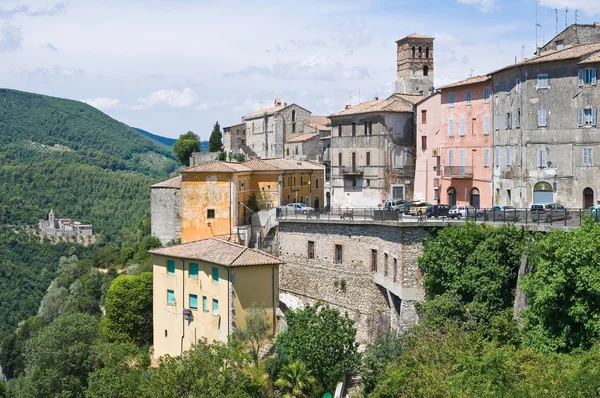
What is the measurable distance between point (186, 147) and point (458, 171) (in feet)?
174

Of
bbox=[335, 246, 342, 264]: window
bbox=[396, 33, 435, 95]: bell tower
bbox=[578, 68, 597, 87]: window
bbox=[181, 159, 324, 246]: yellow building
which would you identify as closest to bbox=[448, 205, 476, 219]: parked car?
bbox=[335, 246, 342, 264]: window

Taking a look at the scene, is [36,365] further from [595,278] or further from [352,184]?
[595,278]

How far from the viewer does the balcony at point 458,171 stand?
160ft

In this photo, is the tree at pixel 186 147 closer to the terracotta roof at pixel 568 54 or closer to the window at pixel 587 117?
the terracotta roof at pixel 568 54

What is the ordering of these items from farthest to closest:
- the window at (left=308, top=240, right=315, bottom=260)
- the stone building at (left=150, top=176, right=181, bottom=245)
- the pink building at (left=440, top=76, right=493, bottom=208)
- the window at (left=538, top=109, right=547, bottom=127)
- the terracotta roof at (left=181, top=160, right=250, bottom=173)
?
1. the stone building at (left=150, top=176, right=181, bottom=245)
2. the terracotta roof at (left=181, top=160, right=250, bottom=173)
3. the pink building at (left=440, top=76, right=493, bottom=208)
4. the window at (left=308, top=240, right=315, bottom=260)
5. the window at (left=538, top=109, right=547, bottom=127)

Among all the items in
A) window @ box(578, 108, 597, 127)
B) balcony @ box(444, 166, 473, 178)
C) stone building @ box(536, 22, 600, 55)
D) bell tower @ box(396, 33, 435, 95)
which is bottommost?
balcony @ box(444, 166, 473, 178)

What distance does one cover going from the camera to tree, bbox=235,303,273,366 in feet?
118

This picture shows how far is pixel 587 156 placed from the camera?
129 ft

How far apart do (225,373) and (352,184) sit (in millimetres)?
28949

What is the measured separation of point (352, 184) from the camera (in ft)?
188

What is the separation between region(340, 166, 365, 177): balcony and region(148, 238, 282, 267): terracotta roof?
15749mm

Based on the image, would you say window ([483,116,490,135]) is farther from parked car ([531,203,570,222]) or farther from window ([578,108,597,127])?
parked car ([531,203,570,222])

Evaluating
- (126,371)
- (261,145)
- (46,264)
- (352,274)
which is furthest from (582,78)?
(46,264)

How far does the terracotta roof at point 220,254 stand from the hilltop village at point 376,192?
104 millimetres
